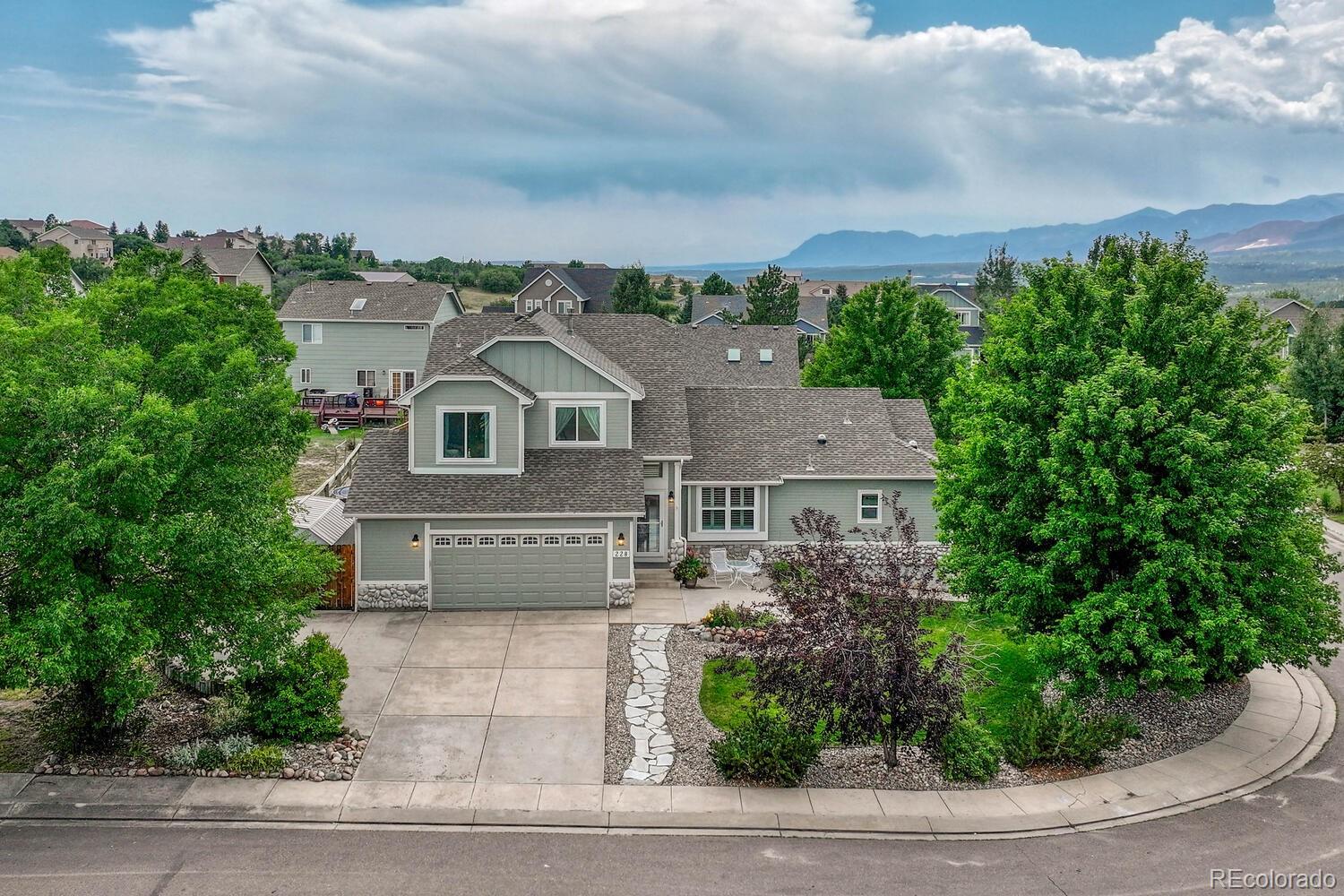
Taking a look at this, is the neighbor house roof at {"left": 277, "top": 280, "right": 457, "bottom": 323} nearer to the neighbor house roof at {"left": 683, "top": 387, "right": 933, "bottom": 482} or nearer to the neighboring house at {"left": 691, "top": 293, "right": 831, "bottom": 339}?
the neighbor house roof at {"left": 683, "top": 387, "right": 933, "bottom": 482}

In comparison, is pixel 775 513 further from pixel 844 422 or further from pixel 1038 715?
pixel 1038 715

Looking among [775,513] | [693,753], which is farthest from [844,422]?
[693,753]

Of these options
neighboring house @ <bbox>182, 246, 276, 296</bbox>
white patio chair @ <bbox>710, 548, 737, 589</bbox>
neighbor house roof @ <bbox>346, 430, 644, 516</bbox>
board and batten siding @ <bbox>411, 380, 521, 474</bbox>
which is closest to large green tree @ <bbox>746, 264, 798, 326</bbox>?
neighboring house @ <bbox>182, 246, 276, 296</bbox>

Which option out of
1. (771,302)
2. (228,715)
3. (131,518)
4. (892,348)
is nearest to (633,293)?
(771,302)

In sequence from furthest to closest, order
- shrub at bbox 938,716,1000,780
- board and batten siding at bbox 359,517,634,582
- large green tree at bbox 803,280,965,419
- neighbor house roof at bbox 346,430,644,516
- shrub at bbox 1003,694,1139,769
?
large green tree at bbox 803,280,965,419
board and batten siding at bbox 359,517,634,582
neighbor house roof at bbox 346,430,644,516
shrub at bbox 1003,694,1139,769
shrub at bbox 938,716,1000,780

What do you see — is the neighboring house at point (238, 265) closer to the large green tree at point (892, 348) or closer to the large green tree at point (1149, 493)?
the large green tree at point (892, 348)

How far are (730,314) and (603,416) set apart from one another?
207ft

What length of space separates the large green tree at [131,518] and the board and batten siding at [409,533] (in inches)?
204

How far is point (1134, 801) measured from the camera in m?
14.9

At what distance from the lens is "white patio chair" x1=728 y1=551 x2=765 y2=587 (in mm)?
25422

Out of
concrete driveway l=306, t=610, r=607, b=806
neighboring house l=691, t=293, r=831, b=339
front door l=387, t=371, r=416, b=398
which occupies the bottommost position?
concrete driveway l=306, t=610, r=607, b=806

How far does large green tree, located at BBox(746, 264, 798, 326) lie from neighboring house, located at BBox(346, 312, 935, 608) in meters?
42.6

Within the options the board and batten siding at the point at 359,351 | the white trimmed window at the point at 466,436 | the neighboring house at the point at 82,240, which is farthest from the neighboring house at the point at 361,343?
the neighboring house at the point at 82,240

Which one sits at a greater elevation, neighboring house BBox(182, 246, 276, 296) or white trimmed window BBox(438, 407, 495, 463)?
neighboring house BBox(182, 246, 276, 296)
